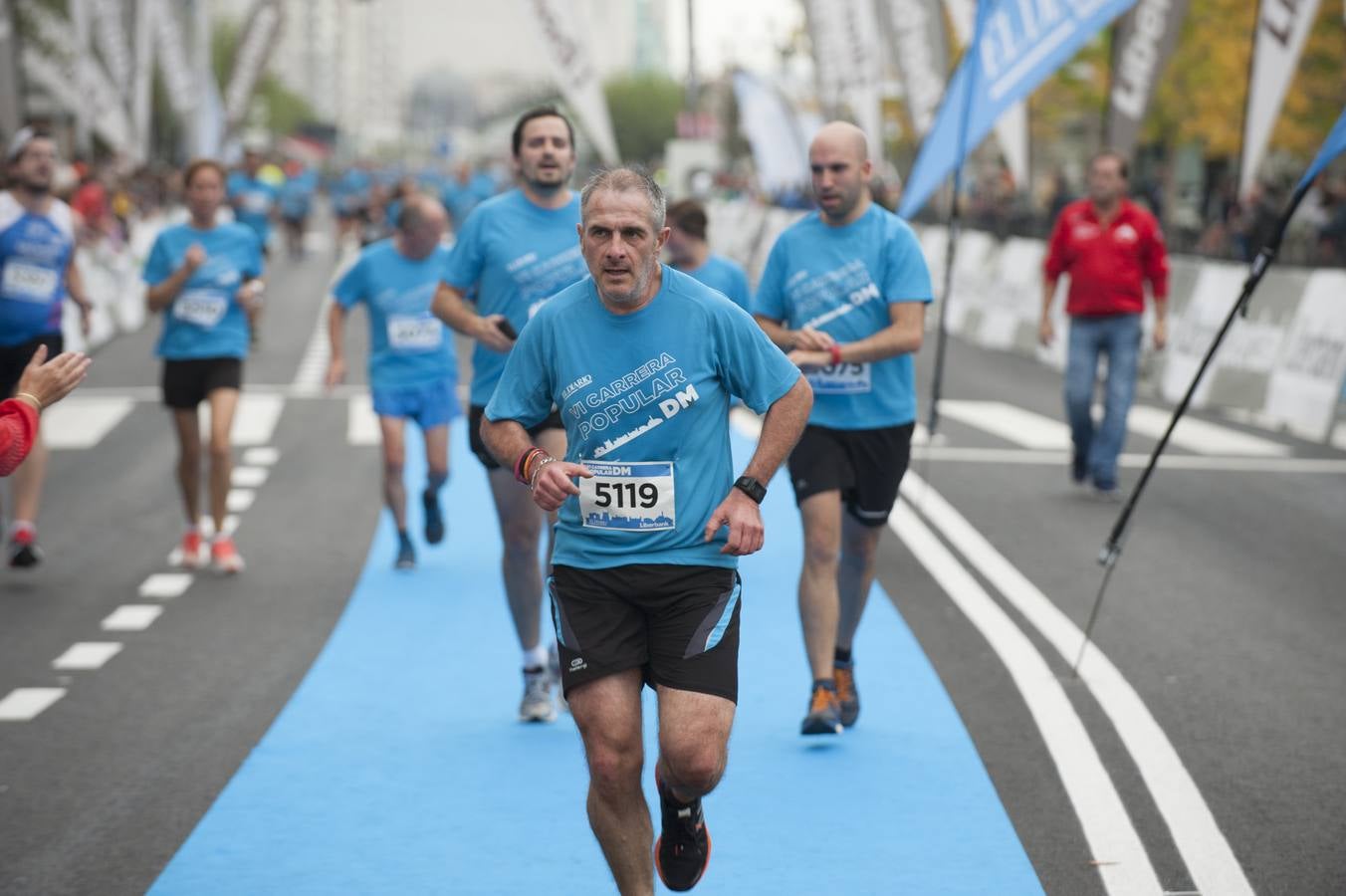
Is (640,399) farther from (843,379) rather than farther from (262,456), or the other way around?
(262,456)

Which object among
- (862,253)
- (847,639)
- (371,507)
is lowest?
(371,507)

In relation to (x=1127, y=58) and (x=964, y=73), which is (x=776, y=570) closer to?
(x=964, y=73)

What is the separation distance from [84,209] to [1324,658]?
19611mm

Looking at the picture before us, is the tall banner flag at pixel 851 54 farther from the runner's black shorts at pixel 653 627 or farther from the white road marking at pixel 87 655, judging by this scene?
the runner's black shorts at pixel 653 627

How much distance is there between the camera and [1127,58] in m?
21.3

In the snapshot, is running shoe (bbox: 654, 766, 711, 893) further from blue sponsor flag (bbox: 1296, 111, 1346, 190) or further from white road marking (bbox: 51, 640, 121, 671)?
white road marking (bbox: 51, 640, 121, 671)

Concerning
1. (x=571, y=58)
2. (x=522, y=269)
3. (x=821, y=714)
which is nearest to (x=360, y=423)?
(x=571, y=58)

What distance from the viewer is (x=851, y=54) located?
1104 inches

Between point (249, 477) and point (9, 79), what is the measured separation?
1183 cm

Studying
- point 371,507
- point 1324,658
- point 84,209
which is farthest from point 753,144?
point 1324,658

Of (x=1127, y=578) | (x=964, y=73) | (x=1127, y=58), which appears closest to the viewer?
(x=1127, y=578)

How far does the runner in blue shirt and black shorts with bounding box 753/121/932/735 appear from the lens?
21.5 feet

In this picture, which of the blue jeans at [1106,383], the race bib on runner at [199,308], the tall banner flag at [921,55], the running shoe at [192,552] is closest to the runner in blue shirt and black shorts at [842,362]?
the race bib on runner at [199,308]

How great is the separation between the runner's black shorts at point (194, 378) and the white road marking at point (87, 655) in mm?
1899
